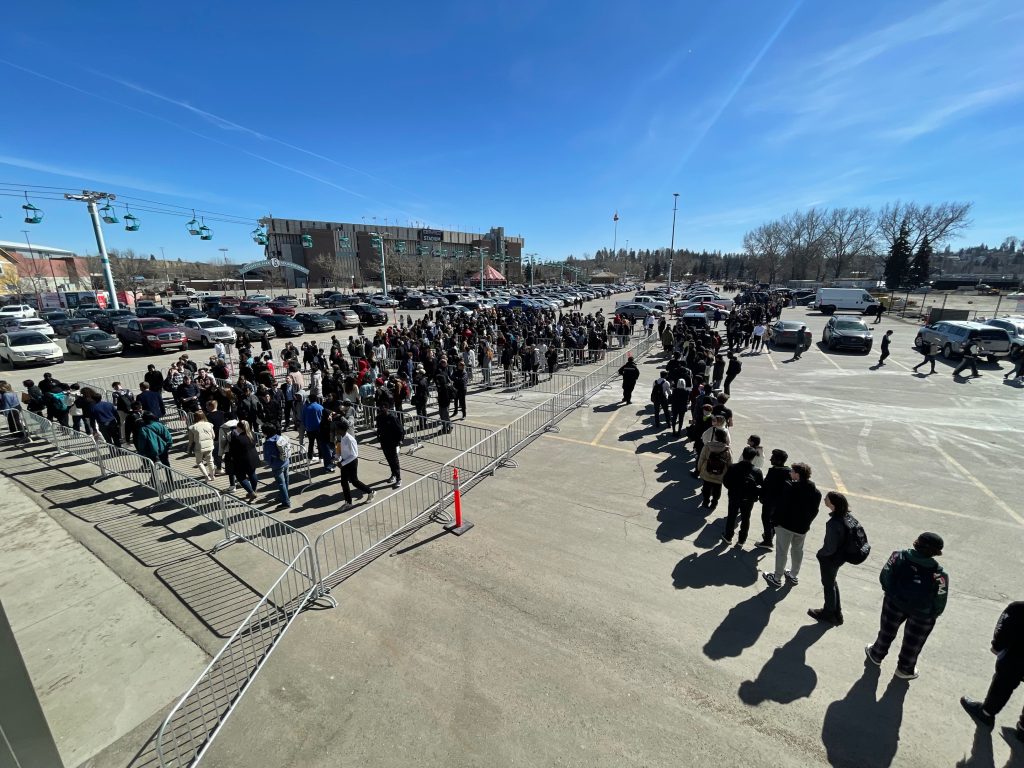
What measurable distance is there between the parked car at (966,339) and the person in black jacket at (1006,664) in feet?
72.4

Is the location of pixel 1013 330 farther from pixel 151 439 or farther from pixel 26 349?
pixel 26 349

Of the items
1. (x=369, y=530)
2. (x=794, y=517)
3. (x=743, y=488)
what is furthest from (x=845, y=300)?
(x=369, y=530)

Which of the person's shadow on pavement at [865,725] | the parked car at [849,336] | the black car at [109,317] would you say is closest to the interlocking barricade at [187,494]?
the person's shadow on pavement at [865,725]

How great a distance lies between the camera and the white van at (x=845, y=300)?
136 feet

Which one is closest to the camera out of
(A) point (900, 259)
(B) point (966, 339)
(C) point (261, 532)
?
(C) point (261, 532)

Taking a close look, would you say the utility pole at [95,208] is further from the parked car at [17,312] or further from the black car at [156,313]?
the parked car at [17,312]

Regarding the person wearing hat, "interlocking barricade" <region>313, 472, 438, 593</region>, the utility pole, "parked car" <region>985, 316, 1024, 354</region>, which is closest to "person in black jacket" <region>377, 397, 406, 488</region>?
"interlocking barricade" <region>313, 472, 438, 593</region>

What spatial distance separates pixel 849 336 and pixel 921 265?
248 feet

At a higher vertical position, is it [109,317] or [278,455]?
[109,317]

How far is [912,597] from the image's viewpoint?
417 centimetres

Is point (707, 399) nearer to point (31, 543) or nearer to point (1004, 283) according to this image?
point (31, 543)

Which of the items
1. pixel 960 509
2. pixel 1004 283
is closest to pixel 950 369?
pixel 960 509

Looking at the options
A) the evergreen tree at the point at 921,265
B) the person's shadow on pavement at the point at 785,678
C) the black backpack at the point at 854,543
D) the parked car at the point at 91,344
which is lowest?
the person's shadow on pavement at the point at 785,678

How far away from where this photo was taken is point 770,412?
1347 cm
